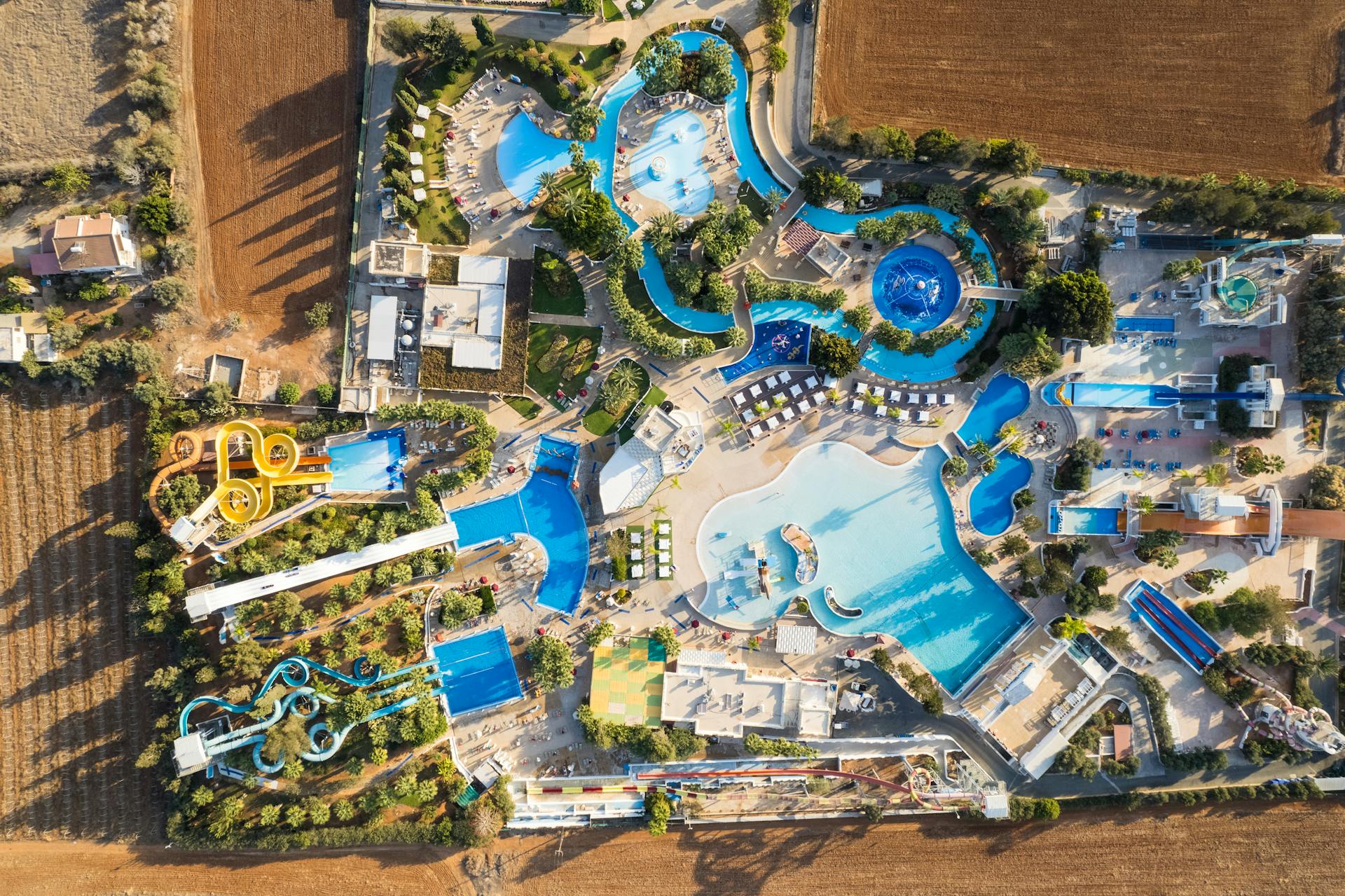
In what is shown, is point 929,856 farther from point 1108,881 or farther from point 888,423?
point 888,423

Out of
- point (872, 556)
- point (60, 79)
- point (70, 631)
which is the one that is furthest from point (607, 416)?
A: point (60, 79)

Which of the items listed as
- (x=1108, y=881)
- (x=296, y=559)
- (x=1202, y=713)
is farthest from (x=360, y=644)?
(x=1202, y=713)

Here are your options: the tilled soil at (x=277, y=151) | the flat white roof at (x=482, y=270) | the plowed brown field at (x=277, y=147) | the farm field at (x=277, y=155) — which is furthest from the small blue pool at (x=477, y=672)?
the plowed brown field at (x=277, y=147)

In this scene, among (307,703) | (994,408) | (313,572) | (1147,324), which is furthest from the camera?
(994,408)

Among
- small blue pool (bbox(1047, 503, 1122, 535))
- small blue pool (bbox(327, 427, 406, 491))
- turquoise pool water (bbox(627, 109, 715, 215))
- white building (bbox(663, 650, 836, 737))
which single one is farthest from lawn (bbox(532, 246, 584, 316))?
small blue pool (bbox(1047, 503, 1122, 535))

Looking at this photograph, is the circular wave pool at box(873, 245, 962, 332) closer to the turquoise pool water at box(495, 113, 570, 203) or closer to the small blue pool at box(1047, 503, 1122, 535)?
the small blue pool at box(1047, 503, 1122, 535)

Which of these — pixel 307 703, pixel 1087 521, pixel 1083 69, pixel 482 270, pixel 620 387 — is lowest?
pixel 307 703

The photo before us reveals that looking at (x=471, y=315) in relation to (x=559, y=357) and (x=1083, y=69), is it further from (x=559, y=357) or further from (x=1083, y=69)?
(x=1083, y=69)
